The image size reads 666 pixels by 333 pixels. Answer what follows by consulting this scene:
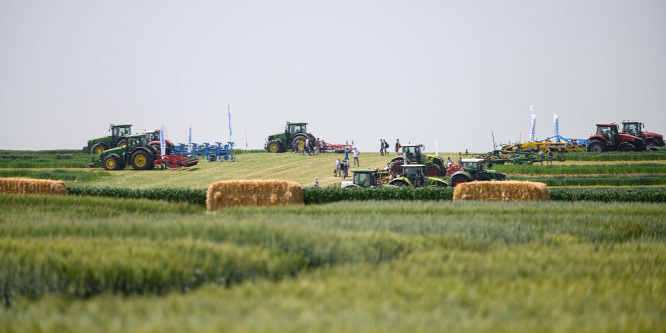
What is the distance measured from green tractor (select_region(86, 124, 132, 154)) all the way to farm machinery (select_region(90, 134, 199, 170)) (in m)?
3.52

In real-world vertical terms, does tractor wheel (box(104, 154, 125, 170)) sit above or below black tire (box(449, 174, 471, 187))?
above

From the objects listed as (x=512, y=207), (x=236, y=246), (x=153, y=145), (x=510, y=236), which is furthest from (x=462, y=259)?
(x=153, y=145)

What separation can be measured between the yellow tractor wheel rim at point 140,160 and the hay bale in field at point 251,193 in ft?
69.2

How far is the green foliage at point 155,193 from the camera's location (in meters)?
27.6

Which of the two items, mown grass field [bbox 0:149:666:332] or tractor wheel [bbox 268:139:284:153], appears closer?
mown grass field [bbox 0:149:666:332]

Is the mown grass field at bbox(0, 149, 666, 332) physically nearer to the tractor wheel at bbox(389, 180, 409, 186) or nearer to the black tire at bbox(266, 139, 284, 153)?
the tractor wheel at bbox(389, 180, 409, 186)

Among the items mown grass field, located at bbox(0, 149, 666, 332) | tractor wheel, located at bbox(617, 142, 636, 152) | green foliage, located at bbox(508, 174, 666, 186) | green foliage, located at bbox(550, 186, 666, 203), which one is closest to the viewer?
mown grass field, located at bbox(0, 149, 666, 332)

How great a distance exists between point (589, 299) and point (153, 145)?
43.7 meters

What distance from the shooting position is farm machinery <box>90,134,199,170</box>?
148ft

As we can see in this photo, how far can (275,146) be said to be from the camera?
57031 millimetres

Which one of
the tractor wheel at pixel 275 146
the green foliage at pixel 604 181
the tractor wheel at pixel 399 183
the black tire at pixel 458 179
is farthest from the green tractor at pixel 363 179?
the tractor wheel at pixel 275 146

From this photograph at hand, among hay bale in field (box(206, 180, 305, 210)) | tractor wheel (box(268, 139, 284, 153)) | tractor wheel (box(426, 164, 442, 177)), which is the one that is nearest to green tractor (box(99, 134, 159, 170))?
tractor wheel (box(268, 139, 284, 153))

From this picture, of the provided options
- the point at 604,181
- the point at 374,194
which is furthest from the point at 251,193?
the point at 604,181

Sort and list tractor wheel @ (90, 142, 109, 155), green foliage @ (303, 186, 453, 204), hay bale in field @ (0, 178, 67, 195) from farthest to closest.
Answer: tractor wheel @ (90, 142, 109, 155) < green foliage @ (303, 186, 453, 204) < hay bale in field @ (0, 178, 67, 195)
